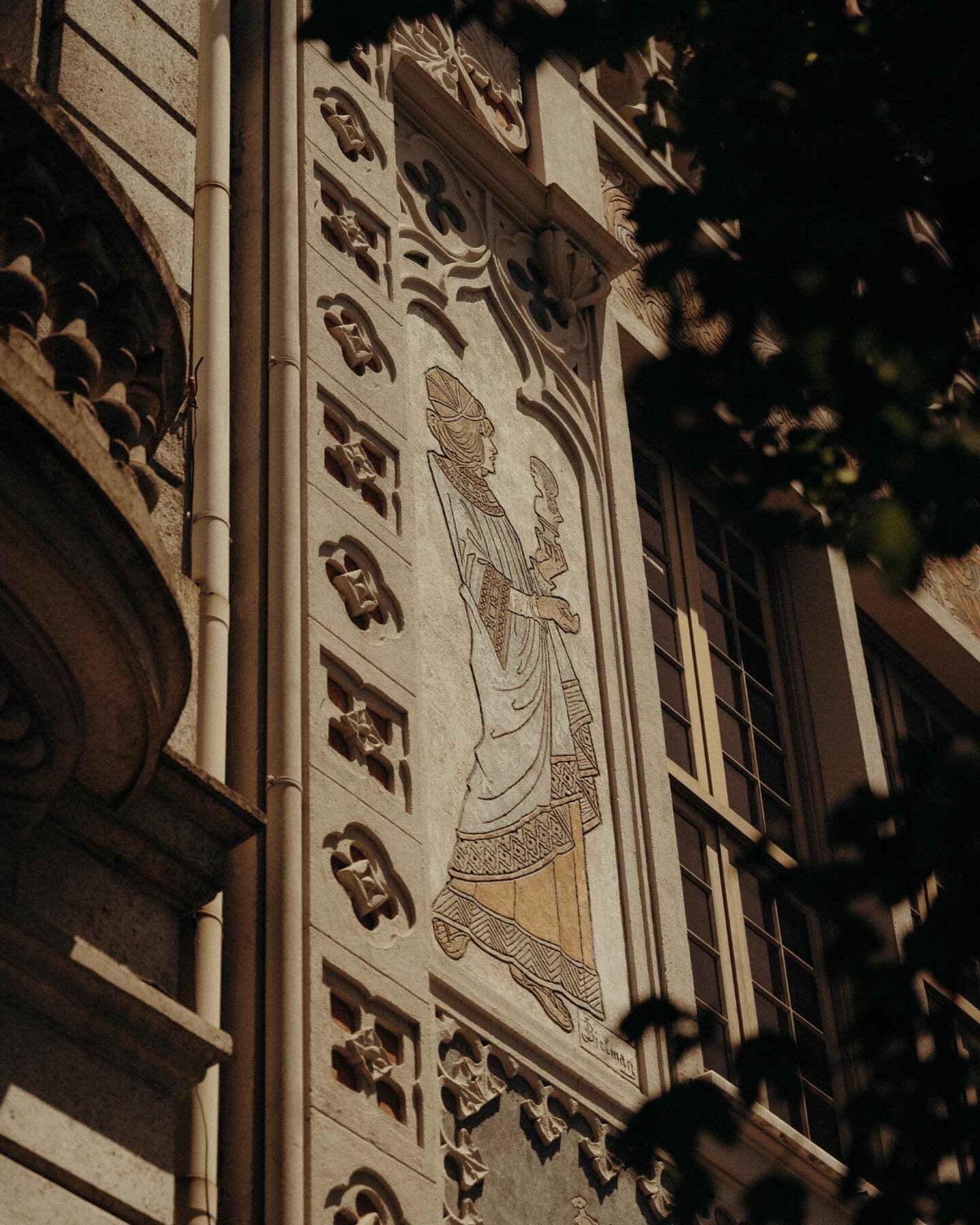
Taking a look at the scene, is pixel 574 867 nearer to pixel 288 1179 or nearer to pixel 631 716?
pixel 631 716

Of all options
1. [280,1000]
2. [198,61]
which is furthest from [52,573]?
[198,61]

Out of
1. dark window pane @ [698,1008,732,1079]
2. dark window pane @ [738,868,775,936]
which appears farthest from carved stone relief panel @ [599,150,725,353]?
dark window pane @ [698,1008,732,1079]

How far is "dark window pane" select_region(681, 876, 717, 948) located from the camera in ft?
35.6

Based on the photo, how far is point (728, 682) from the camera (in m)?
12.4

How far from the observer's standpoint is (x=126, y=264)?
23.2 ft

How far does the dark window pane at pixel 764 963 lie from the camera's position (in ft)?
36.9

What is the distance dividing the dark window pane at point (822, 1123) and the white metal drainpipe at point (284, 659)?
4.03 meters

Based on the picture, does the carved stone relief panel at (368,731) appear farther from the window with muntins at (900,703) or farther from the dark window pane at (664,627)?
the window with muntins at (900,703)

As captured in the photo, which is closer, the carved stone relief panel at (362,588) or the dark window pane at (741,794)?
the carved stone relief panel at (362,588)

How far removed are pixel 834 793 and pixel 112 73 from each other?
18.2 feet

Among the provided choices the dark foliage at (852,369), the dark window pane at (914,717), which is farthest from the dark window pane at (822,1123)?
the dark foliage at (852,369)

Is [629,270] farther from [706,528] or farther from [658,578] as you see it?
[658,578]

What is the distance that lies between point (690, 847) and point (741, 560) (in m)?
2.48

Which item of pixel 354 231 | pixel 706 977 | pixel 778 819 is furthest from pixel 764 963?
pixel 354 231
